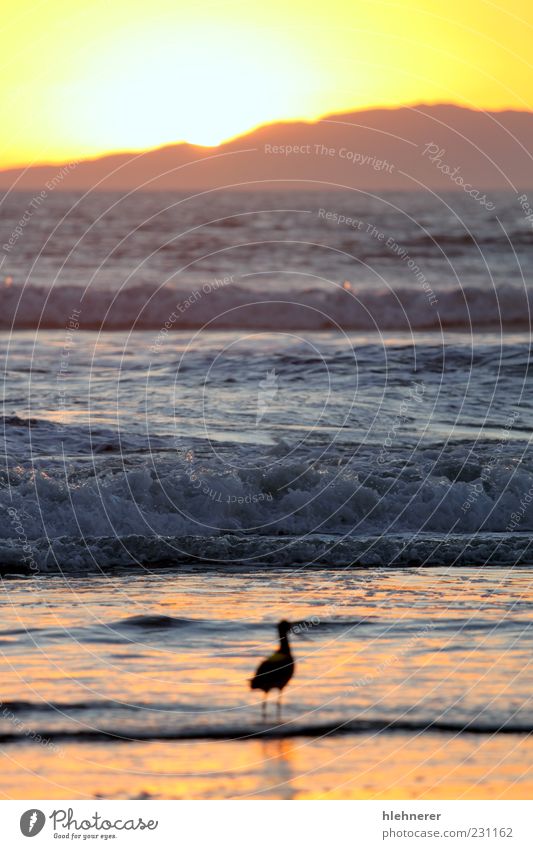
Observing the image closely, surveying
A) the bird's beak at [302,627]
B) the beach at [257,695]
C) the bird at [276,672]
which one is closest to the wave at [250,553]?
the beach at [257,695]

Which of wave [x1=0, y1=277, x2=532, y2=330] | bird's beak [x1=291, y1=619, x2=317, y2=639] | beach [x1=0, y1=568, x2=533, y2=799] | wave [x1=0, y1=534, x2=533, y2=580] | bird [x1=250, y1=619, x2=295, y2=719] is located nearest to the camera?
beach [x1=0, y1=568, x2=533, y2=799]

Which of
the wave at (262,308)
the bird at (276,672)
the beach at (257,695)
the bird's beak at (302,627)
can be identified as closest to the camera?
the beach at (257,695)

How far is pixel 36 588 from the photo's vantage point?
12.0 m

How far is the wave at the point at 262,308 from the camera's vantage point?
34469 mm

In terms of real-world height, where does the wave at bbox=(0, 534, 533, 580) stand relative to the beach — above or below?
above

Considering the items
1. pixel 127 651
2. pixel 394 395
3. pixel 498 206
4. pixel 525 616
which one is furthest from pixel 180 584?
pixel 498 206

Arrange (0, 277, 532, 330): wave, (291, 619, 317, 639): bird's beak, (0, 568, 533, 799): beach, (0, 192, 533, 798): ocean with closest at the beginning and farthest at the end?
(0, 568, 533, 799): beach < (0, 192, 533, 798): ocean < (291, 619, 317, 639): bird's beak < (0, 277, 532, 330): wave

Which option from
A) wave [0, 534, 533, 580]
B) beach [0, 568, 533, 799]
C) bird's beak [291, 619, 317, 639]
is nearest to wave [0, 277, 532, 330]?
wave [0, 534, 533, 580]

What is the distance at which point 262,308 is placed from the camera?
119 feet

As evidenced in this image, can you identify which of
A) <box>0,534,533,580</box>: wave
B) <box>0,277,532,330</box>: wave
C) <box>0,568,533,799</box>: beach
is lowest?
<box>0,568,533,799</box>: beach

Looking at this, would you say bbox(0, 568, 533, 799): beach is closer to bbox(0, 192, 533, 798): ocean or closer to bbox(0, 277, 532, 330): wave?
bbox(0, 192, 533, 798): ocean

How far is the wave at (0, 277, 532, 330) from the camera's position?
34.5 meters

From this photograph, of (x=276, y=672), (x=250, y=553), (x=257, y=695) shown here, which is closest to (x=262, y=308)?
(x=250, y=553)

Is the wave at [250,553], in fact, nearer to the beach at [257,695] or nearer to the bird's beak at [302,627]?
the beach at [257,695]
